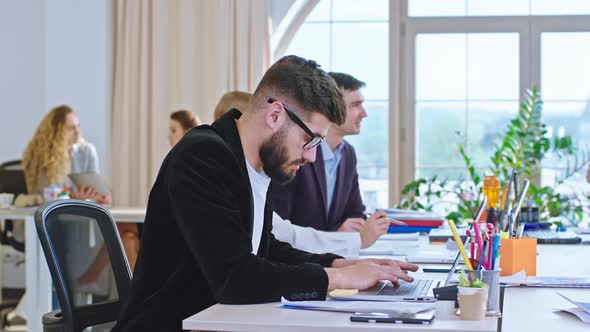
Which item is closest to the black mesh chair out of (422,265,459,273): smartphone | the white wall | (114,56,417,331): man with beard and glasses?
(114,56,417,331): man with beard and glasses

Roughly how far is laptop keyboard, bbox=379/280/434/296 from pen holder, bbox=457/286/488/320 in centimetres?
31

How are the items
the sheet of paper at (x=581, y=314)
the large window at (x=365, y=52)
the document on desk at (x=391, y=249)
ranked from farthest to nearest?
the large window at (x=365, y=52) < the document on desk at (x=391, y=249) < the sheet of paper at (x=581, y=314)

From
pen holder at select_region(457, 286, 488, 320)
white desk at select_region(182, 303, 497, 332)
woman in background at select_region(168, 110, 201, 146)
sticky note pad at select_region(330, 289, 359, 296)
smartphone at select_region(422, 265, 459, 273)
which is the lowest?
sticky note pad at select_region(330, 289, 359, 296)

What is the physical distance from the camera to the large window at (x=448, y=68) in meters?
6.84

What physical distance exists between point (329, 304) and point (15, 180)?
15.2ft

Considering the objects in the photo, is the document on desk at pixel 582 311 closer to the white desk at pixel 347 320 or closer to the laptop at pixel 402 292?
the white desk at pixel 347 320

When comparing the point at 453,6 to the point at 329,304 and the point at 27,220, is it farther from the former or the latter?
the point at 329,304

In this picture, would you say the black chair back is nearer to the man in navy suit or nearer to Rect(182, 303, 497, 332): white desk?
the man in navy suit

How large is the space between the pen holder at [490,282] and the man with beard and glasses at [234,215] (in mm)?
298

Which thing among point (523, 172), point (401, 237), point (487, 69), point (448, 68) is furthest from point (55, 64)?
point (401, 237)

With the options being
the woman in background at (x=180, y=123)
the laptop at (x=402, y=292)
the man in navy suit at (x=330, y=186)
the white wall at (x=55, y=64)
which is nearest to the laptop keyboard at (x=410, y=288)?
the laptop at (x=402, y=292)

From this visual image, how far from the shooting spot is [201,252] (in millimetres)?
1951

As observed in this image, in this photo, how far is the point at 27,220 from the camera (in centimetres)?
512

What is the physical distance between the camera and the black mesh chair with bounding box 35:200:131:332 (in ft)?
7.32
